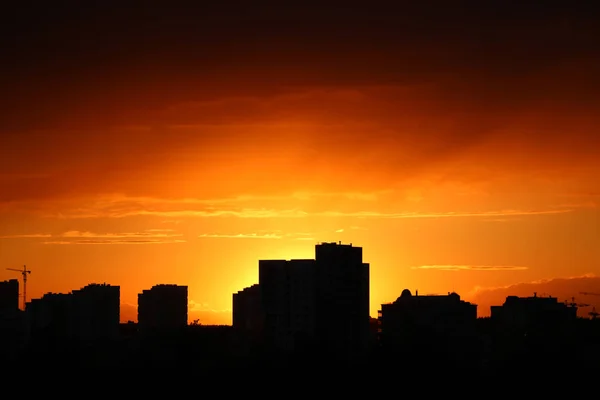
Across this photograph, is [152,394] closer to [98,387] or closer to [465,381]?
[98,387]

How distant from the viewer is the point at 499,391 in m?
193

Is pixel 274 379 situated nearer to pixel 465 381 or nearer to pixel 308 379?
pixel 308 379

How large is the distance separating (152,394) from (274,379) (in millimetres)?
20337

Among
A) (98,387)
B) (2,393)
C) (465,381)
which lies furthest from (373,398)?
(2,393)

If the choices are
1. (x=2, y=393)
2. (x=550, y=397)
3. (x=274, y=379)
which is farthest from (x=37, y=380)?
(x=550, y=397)

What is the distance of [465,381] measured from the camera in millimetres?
198125

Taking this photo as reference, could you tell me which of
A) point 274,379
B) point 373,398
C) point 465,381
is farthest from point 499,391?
point 274,379

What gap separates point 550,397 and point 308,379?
38914mm

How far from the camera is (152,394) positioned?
193 m

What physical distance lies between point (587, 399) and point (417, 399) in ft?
88.2

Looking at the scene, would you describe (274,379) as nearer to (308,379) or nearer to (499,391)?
(308,379)

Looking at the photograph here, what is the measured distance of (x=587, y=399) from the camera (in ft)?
622

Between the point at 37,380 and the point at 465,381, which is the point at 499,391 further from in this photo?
the point at 37,380

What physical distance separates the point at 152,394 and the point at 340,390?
30160 millimetres
